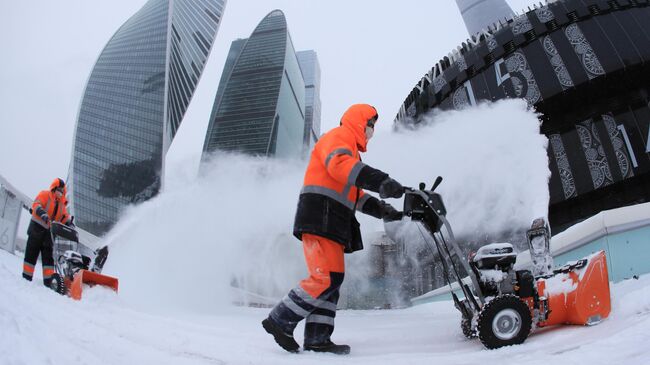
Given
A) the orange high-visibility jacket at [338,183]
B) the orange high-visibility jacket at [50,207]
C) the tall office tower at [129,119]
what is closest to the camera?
the orange high-visibility jacket at [338,183]

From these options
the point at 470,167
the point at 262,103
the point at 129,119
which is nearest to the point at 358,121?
the point at 470,167

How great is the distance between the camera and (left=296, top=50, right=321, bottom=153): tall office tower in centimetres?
16376

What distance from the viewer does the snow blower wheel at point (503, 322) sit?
2176mm

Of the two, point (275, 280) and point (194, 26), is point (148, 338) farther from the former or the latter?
point (194, 26)

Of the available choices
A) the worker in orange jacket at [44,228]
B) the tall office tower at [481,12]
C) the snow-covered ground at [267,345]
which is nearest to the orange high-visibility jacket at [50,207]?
the worker in orange jacket at [44,228]

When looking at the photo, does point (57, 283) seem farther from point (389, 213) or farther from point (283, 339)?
point (389, 213)

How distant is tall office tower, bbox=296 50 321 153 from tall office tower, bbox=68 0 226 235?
78912mm

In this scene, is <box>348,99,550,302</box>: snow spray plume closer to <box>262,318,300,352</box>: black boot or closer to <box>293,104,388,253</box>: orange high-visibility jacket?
<box>293,104,388,253</box>: orange high-visibility jacket

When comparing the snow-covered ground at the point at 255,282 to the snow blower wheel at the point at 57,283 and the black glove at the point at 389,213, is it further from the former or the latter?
the black glove at the point at 389,213

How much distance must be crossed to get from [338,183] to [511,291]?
3.96 feet

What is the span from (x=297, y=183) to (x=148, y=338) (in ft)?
29.6

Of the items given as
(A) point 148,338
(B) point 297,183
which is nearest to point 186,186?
(B) point 297,183

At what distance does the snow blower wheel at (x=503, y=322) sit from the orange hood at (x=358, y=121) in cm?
131

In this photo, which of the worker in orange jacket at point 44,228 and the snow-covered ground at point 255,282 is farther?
the worker in orange jacket at point 44,228
